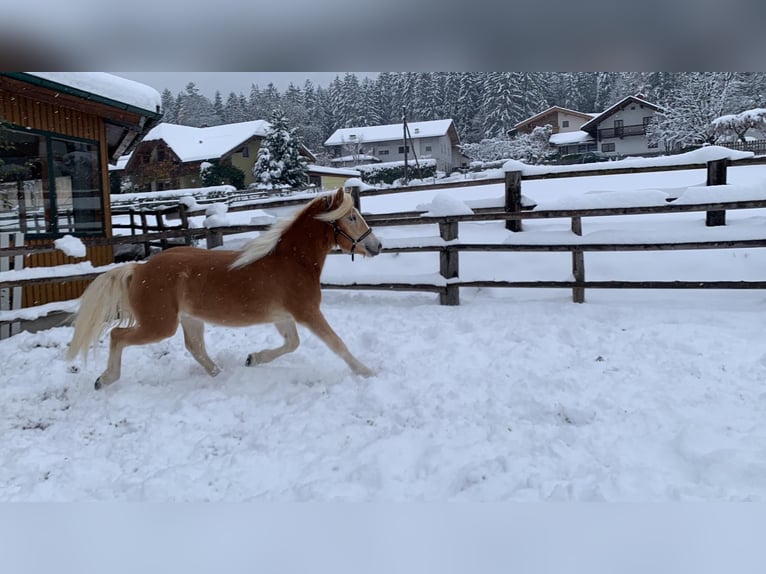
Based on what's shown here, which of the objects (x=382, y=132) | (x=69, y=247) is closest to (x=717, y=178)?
(x=382, y=132)

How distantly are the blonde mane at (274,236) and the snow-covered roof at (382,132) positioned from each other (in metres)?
1.14

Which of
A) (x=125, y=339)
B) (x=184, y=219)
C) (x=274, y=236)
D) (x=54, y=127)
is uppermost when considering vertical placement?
(x=54, y=127)

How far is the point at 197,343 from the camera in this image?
121 inches

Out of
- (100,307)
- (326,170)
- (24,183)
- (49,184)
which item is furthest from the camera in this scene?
(49,184)

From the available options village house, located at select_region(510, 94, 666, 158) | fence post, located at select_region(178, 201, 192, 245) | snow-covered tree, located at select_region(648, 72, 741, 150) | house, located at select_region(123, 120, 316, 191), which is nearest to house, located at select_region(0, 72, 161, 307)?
fence post, located at select_region(178, 201, 192, 245)

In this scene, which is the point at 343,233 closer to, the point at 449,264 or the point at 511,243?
the point at 449,264

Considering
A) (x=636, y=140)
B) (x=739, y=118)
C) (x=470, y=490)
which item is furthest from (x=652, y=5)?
(x=636, y=140)

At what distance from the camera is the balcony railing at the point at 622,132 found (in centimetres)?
440

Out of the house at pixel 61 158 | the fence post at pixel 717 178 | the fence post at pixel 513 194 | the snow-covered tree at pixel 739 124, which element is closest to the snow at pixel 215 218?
the house at pixel 61 158

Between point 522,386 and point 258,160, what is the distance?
227cm

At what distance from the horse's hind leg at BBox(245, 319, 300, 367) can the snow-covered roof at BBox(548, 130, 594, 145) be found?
3.13 metres

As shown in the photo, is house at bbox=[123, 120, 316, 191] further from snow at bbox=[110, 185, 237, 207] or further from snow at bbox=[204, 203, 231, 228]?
snow at bbox=[204, 203, 231, 228]

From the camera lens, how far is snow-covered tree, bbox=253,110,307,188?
137 inches

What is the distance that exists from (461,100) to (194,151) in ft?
6.10
